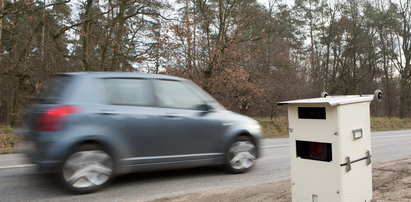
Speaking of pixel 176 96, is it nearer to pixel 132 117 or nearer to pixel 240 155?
pixel 132 117

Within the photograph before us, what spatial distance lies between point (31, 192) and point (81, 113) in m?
1.31

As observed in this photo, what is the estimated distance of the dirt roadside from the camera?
15.3 ft

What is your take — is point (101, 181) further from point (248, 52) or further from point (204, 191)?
point (248, 52)

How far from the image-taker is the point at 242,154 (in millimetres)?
6469

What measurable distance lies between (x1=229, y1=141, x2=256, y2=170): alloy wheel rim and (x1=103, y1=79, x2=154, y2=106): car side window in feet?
5.80

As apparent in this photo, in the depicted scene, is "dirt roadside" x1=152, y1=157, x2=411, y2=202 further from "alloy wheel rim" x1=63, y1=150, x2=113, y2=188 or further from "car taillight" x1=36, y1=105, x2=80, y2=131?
"car taillight" x1=36, y1=105, x2=80, y2=131

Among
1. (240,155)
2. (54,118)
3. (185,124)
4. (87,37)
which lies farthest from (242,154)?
(87,37)

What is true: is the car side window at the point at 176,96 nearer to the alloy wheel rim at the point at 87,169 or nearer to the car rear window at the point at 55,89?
the alloy wheel rim at the point at 87,169

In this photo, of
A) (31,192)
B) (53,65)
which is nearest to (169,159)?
(31,192)

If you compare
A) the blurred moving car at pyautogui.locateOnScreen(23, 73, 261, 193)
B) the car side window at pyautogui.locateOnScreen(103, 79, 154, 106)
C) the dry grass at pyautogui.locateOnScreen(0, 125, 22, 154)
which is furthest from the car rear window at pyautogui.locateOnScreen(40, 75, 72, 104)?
the dry grass at pyautogui.locateOnScreen(0, 125, 22, 154)

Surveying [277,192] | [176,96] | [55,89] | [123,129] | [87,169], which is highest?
[55,89]

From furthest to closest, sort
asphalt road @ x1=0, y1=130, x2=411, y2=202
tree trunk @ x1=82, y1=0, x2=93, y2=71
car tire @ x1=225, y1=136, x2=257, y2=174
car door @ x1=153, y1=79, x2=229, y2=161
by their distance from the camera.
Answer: tree trunk @ x1=82, y1=0, x2=93, y2=71 → car tire @ x1=225, y1=136, x2=257, y2=174 → car door @ x1=153, y1=79, x2=229, y2=161 → asphalt road @ x1=0, y1=130, x2=411, y2=202

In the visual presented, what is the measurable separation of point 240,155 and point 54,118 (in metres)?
3.17

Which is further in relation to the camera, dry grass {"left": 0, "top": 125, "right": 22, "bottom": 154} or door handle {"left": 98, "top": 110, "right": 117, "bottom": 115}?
dry grass {"left": 0, "top": 125, "right": 22, "bottom": 154}
